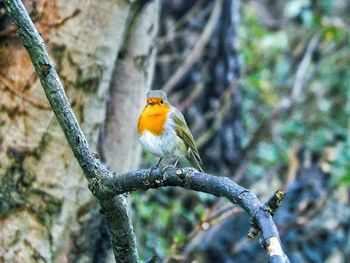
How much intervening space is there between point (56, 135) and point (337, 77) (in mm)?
3903

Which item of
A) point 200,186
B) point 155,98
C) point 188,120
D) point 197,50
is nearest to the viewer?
point 200,186

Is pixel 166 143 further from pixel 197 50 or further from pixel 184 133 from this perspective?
pixel 197 50


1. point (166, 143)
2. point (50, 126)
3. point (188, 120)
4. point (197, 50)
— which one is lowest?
point (166, 143)

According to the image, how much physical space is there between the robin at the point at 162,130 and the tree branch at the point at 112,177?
0.33m

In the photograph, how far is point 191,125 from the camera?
5184 mm

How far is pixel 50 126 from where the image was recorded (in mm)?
2703

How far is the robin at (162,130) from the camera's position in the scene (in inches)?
92.2

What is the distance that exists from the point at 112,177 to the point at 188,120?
3.24 meters

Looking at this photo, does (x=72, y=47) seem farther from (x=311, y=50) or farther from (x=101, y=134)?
(x=311, y=50)

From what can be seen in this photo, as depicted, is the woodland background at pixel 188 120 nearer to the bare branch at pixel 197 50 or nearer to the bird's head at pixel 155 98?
the bare branch at pixel 197 50

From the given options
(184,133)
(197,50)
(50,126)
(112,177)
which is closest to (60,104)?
(112,177)

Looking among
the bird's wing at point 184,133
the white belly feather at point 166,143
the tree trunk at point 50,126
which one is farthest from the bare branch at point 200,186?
the tree trunk at point 50,126

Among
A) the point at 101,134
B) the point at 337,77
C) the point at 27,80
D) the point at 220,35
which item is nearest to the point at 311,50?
the point at 337,77

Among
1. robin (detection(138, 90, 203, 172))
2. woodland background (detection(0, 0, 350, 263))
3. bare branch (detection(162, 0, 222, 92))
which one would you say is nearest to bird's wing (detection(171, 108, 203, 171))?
robin (detection(138, 90, 203, 172))
